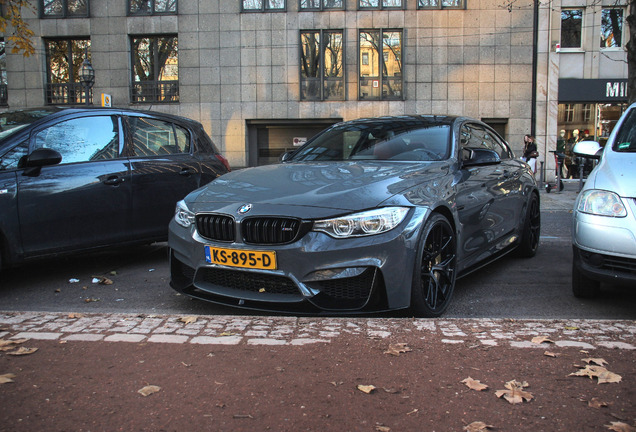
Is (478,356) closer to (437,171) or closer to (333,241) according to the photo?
(333,241)

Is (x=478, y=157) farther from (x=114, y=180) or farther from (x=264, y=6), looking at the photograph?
(x=264, y=6)

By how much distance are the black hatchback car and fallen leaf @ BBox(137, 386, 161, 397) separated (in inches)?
109

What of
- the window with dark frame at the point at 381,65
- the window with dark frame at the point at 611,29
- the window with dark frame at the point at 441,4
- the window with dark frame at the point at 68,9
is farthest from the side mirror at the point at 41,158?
the window with dark frame at the point at 611,29

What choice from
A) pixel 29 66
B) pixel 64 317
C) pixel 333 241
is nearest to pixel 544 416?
pixel 333 241

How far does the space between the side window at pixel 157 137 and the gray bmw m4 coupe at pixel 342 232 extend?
5.83 ft

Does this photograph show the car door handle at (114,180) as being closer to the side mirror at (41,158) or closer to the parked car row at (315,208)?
the parked car row at (315,208)

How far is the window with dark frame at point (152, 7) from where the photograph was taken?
1983cm

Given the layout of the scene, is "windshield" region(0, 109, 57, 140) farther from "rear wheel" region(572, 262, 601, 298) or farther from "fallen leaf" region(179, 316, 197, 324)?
"rear wheel" region(572, 262, 601, 298)

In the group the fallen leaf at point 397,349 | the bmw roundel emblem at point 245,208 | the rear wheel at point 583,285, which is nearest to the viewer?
the fallen leaf at point 397,349

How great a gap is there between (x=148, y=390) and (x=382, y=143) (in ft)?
10.3

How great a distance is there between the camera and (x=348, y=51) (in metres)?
19.5

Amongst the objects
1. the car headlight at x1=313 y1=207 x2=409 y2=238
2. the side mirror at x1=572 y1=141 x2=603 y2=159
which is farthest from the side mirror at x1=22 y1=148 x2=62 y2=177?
the side mirror at x1=572 y1=141 x2=603 y2=159

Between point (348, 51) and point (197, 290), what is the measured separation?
16.9m

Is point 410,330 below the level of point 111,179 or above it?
below
